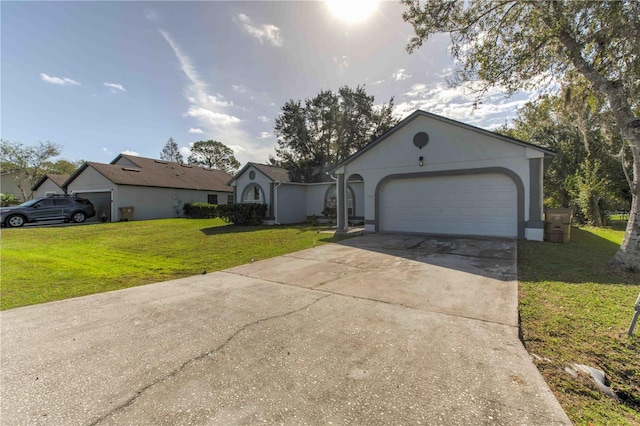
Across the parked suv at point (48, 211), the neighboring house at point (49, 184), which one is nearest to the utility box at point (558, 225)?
the parked suv at point (48, 211)

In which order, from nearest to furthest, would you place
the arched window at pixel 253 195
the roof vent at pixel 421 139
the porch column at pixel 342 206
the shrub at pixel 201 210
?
the roof vent at pixel 421 139
the porch column at pixel 342 206
the arched window at pixel 253 195
the shrub at pixel 201 210

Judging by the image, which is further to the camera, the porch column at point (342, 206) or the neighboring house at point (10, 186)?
the neighboring house at point (10, 186)

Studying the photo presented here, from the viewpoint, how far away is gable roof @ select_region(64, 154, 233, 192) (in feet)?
69.1

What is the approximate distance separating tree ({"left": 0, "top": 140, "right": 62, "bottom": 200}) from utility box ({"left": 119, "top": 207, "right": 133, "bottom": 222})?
81.4 feet

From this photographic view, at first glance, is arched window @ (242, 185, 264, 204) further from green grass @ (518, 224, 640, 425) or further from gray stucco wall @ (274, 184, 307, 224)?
green grass @ (518, 224, 640, 425)

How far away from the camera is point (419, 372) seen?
2451 millimetres

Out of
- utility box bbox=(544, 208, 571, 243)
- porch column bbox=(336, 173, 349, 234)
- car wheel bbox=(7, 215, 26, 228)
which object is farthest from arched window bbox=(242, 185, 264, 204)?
utility box bbox=(544, 208, 571, 243)

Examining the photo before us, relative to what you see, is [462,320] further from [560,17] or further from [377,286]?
[560,17]

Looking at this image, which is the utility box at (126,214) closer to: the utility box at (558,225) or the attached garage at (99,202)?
the attached garage at (99,202)

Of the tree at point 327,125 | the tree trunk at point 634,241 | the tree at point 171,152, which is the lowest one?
the tree trunk at point 634,241

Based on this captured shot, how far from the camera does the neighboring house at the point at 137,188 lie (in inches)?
805

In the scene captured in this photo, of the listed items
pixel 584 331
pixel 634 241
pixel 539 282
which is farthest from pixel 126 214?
pixel 634 241

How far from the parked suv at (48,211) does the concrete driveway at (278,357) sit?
727 inches

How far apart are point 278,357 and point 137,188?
23.8 metres
